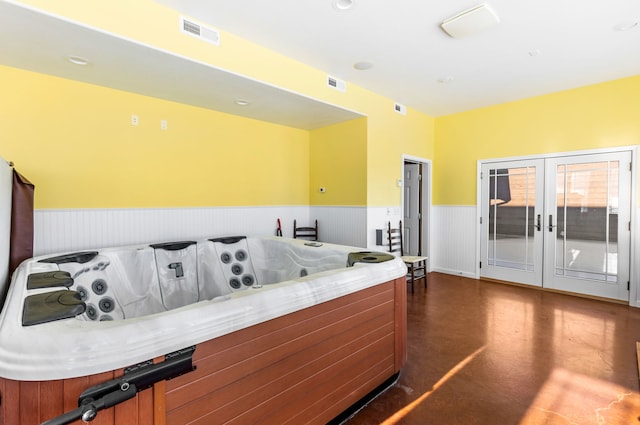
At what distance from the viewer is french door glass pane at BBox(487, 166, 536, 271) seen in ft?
14.6

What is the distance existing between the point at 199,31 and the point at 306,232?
301 cm

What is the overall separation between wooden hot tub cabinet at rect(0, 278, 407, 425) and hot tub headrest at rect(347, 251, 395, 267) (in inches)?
7.7

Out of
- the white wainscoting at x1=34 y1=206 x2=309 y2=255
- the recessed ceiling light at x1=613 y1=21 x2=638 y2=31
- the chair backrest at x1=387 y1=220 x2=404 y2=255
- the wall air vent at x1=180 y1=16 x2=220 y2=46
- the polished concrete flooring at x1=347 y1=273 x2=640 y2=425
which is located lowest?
the polished concrete flooring at x1=347 y1=273 x2=640 y2=425

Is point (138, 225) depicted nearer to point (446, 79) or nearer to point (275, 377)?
point (275, 377)

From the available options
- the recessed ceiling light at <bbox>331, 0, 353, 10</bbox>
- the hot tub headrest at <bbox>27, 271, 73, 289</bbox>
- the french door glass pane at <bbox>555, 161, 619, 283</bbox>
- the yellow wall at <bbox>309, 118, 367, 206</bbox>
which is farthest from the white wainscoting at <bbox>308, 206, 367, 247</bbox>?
the hot tub headrest at <bbox>27, 271, 73, 289</bbox>

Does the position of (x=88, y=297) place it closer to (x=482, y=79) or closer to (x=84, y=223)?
(x=84, y=223)

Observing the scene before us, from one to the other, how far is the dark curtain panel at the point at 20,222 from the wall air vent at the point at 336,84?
300 cm

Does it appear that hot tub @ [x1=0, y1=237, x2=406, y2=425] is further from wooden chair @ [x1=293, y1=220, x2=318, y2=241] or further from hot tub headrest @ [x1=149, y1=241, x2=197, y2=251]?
wooden chair @ [x1=293, y1=220, x2=318, y2=241]

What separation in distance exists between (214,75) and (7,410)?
2613 mm

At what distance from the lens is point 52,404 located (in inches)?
36.3

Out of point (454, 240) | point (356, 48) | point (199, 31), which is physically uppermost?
point (356, 48)

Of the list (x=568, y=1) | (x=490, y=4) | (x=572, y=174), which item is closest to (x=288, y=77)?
(x=490, y=4)

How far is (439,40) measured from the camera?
2832 mm

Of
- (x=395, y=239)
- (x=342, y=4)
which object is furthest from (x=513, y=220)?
(x=342, y=4)
